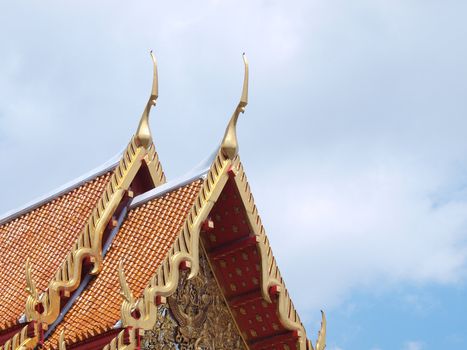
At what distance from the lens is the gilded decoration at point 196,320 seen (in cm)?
1388

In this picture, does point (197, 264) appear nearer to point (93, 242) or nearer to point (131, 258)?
point (131, 258)

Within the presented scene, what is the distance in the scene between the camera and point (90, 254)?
1418cm

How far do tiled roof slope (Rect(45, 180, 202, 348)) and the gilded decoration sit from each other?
0.37 metres

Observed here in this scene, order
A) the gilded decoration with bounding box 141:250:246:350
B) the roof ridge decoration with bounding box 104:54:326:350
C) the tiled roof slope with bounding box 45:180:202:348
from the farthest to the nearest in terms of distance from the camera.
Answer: the gilded decoration with bounding box 141:250:246:350 → the tiled roof slope with bounding box 45:180:202:348 → the roof ridge decoration with bounding box 104:54:326:350

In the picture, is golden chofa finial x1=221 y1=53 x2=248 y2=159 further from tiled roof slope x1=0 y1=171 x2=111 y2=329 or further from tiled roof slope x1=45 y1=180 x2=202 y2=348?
tiled roof slope x1=0 y1=171 x2=111 y2=329

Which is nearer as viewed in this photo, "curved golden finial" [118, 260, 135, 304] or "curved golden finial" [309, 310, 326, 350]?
"curved golden finial" [118, 260, 135, 304]

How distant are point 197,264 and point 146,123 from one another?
1883mm

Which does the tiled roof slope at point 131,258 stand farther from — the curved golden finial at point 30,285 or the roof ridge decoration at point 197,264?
the curved golden finial at point 30,285

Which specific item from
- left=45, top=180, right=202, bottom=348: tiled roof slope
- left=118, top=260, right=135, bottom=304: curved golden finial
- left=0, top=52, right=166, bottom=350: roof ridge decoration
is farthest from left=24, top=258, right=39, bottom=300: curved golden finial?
left=118, top=260, right=135, bottom=304: curved golden finial

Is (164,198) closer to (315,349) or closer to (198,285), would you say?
(198,285)

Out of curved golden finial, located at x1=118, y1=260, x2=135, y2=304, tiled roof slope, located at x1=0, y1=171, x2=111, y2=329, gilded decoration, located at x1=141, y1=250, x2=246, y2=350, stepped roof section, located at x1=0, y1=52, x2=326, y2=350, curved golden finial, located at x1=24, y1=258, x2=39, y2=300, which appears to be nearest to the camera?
curved golden finial, located at x1=118, y1=260, x2=135, y2=304

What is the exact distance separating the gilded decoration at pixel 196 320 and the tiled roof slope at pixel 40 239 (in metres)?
1.19

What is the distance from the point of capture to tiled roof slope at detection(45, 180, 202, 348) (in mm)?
13672

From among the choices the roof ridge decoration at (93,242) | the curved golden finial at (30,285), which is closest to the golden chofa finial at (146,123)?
the roof ridge decoration at (93,242)
